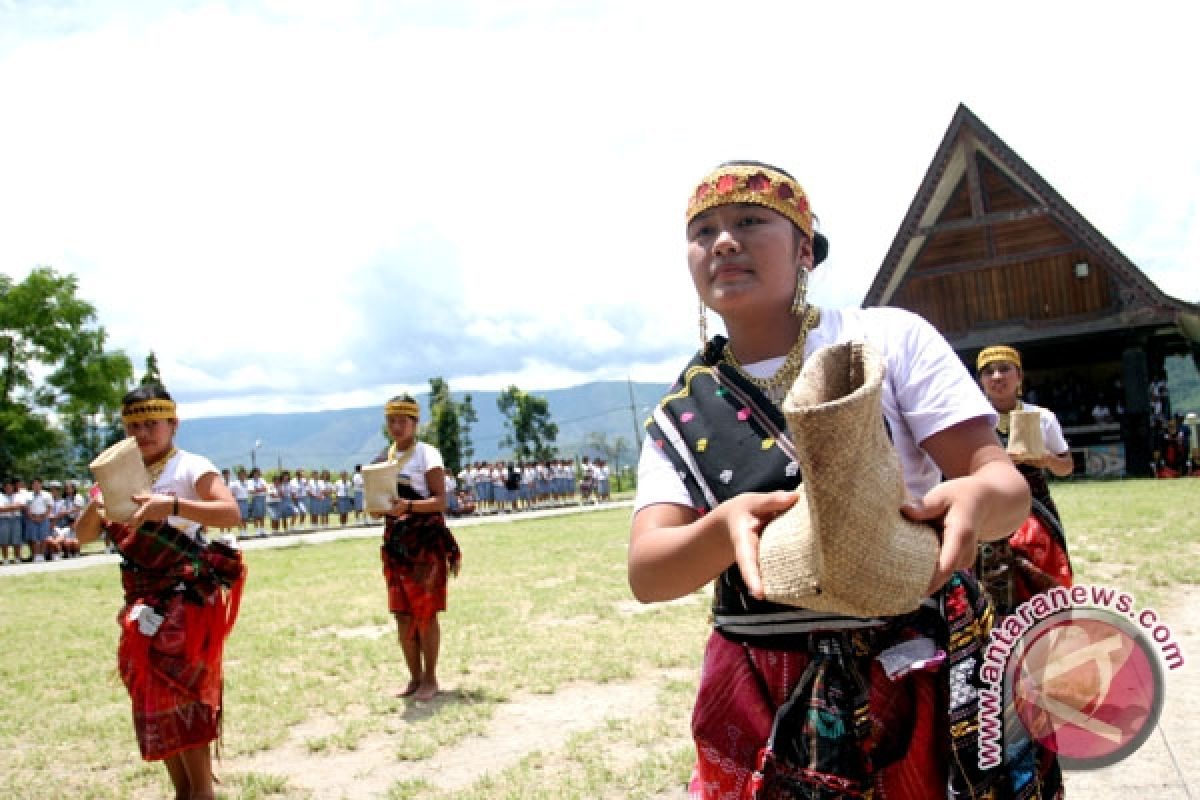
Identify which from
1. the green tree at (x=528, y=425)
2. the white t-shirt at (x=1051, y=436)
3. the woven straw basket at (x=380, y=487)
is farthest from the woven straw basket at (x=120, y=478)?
the green tree at (x=528, y=425)

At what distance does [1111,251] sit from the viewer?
2259 centimetres

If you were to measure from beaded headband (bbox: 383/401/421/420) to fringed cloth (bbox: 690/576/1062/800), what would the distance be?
5.63m

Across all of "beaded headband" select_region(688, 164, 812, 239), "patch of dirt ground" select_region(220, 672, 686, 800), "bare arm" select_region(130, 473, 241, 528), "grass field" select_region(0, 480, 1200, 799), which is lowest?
"patch of dirt ground" select_region(220, 672, 686, 800)

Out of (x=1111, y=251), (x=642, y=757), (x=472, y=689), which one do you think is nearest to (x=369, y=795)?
→ (x=642, y=757)

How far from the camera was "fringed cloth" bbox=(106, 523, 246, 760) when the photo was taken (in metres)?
4.58

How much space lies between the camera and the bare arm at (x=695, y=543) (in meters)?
1.44

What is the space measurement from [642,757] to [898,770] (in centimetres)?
361

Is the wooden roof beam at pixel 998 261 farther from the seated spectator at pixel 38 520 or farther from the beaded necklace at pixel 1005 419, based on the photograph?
the seated spectator at pixel 38 520

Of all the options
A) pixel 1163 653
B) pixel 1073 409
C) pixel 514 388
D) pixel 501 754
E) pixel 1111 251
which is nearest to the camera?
pixel 1163 653

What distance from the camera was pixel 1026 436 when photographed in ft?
17.1

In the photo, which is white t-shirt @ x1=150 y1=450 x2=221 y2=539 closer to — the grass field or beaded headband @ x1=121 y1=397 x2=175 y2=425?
beaded headband @ x1=121 y1=397 x2=175 y2=425

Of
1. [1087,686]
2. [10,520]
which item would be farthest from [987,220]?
[10,520]

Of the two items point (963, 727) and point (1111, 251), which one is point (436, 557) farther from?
point (1111, 251)

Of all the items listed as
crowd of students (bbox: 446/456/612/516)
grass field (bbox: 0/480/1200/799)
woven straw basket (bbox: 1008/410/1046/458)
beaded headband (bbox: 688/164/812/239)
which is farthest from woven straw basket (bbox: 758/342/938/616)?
crowd of students (bbox: 446/456/612/516)
